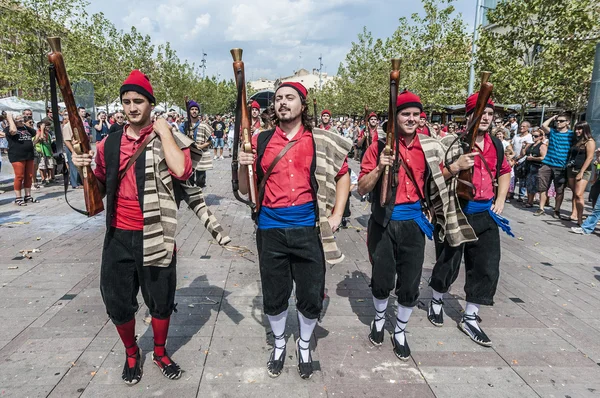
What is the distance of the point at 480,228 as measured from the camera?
3627 mm

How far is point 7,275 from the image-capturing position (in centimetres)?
499

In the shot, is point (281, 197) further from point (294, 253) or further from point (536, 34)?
point (536, 34)

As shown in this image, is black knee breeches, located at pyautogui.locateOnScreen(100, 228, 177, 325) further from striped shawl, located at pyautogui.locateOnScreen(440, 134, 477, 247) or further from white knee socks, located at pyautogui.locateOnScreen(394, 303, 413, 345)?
striped shawl, located at pyautogui.locateOnScreen(440, 134, 477, 247)

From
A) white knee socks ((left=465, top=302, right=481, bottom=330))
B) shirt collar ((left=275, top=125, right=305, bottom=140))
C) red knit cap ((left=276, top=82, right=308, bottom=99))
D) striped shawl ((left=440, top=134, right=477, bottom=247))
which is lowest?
white knee socks ((left=465, top=302, right=481, bottom=330))

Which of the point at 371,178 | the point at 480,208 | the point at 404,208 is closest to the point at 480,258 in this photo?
the point at 480,208

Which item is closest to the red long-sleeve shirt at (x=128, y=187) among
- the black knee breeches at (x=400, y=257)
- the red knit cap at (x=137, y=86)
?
the red knit cap at (x=137, y=86)

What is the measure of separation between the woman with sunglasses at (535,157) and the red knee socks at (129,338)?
31.1 ft

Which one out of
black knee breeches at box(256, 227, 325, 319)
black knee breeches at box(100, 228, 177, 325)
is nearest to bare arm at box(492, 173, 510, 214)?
black knee breeches at box(256, 227, 325, 319)

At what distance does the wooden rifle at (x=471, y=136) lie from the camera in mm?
3199

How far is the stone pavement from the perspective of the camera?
299 cm

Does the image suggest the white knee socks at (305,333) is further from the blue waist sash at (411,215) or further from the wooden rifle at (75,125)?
the wooden rifle at (75,125)

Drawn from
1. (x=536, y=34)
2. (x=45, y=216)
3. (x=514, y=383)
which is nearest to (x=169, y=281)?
(x=514, y=383)

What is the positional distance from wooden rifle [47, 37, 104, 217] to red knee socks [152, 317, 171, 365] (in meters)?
0.95

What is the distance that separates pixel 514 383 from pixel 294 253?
1978 millimetres
